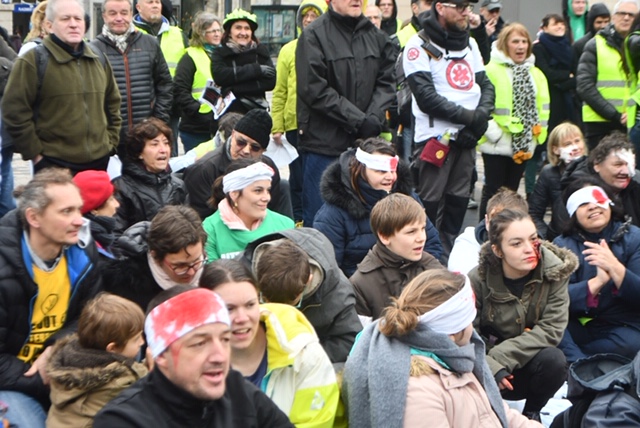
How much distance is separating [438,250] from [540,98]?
3.53 meters

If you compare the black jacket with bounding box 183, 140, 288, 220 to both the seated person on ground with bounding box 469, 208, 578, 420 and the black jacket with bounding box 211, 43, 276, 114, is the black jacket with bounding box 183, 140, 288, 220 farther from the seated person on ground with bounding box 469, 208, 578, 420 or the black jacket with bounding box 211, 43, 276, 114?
the black jacket with bounding box 211, 43, 276, 114

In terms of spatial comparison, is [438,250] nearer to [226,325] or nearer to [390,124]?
[226,325]

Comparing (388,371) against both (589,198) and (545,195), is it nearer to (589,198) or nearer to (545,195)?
(589,198)

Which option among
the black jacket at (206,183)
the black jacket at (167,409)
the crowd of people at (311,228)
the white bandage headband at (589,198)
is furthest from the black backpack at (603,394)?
the black jacket at (206,183)

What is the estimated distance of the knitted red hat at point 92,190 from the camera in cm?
559

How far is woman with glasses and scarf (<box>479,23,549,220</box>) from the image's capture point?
9391 millimetres

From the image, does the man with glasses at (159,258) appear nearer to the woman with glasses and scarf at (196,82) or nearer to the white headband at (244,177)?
the white headband at (244,177)

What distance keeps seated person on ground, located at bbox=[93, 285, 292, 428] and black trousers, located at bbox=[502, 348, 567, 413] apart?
243 centimetres

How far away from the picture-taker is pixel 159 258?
195 inches

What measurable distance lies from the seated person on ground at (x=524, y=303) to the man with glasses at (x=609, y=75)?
15.6ft

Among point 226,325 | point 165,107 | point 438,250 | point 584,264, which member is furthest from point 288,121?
point 226,325

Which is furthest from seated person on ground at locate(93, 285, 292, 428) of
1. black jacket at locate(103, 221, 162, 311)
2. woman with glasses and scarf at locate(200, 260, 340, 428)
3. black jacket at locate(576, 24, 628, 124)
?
black jacket at locate(576, 24, 628, 124)

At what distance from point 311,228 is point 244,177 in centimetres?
83

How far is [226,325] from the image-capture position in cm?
353
